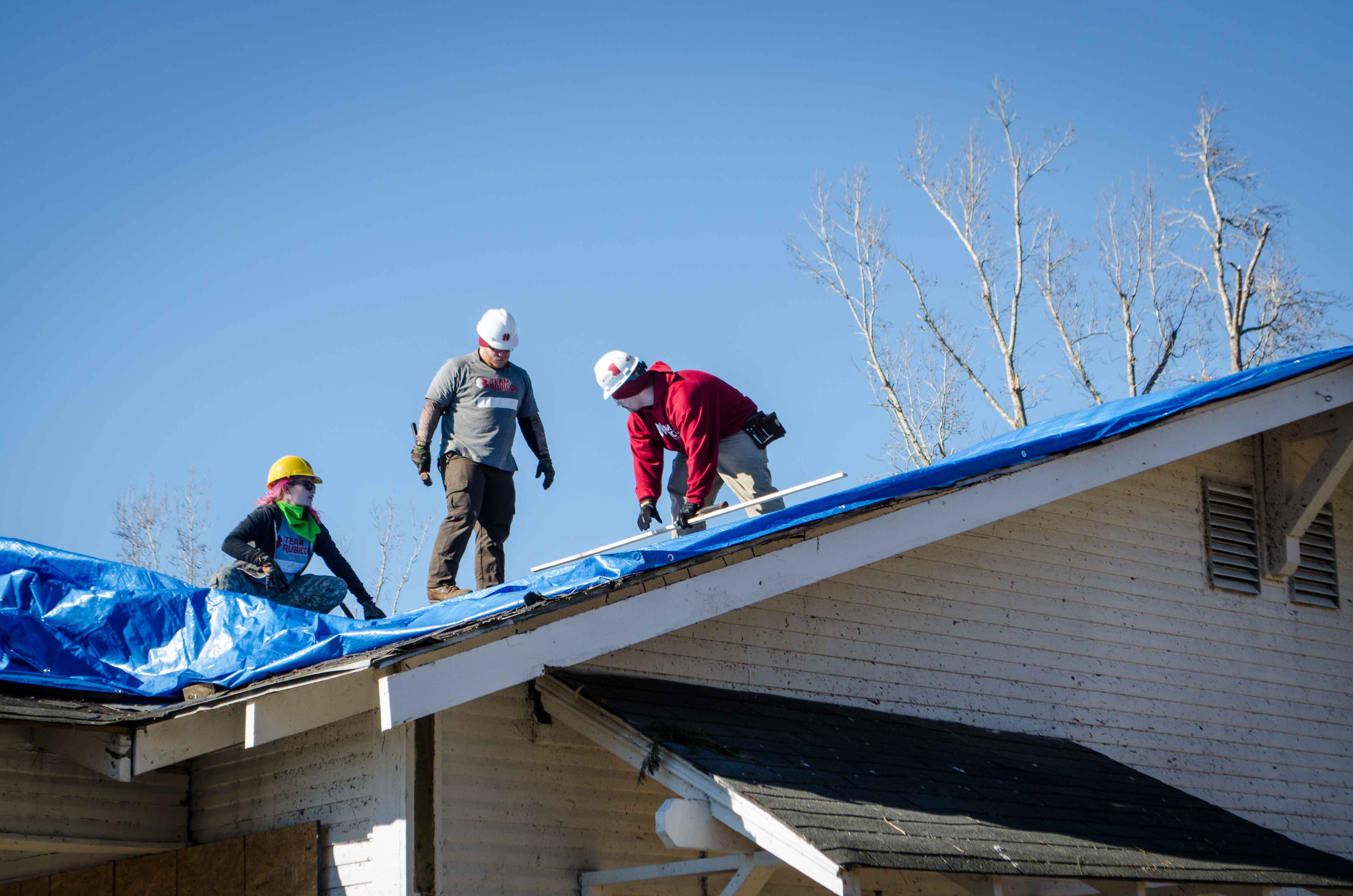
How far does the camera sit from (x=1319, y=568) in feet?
33.4

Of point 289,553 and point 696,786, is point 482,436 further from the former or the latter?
point 696,786

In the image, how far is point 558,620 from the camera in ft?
19.1

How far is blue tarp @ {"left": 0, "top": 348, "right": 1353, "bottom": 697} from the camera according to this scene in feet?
19.4

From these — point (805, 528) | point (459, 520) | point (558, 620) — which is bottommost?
point (558, 620)

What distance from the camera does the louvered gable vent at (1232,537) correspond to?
31.6ft

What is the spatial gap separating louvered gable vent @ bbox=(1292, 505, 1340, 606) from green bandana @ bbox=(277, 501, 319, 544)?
747 centimetres

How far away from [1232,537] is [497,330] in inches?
231

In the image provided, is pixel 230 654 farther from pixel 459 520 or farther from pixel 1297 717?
pixel 1297 717

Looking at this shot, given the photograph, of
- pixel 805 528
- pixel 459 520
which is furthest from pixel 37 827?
pixel 805 528

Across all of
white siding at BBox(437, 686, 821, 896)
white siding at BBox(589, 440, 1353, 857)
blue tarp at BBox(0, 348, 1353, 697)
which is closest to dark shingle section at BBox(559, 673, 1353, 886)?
white siding at BBox(589, 440, 1353, 857)

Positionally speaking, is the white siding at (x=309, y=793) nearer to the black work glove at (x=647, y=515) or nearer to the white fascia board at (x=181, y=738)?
the white fascia board at (x=181, y=738)

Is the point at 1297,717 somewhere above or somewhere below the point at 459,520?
below

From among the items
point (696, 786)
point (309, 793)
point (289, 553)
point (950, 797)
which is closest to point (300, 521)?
point (289, 553)

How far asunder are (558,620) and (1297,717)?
656cm
